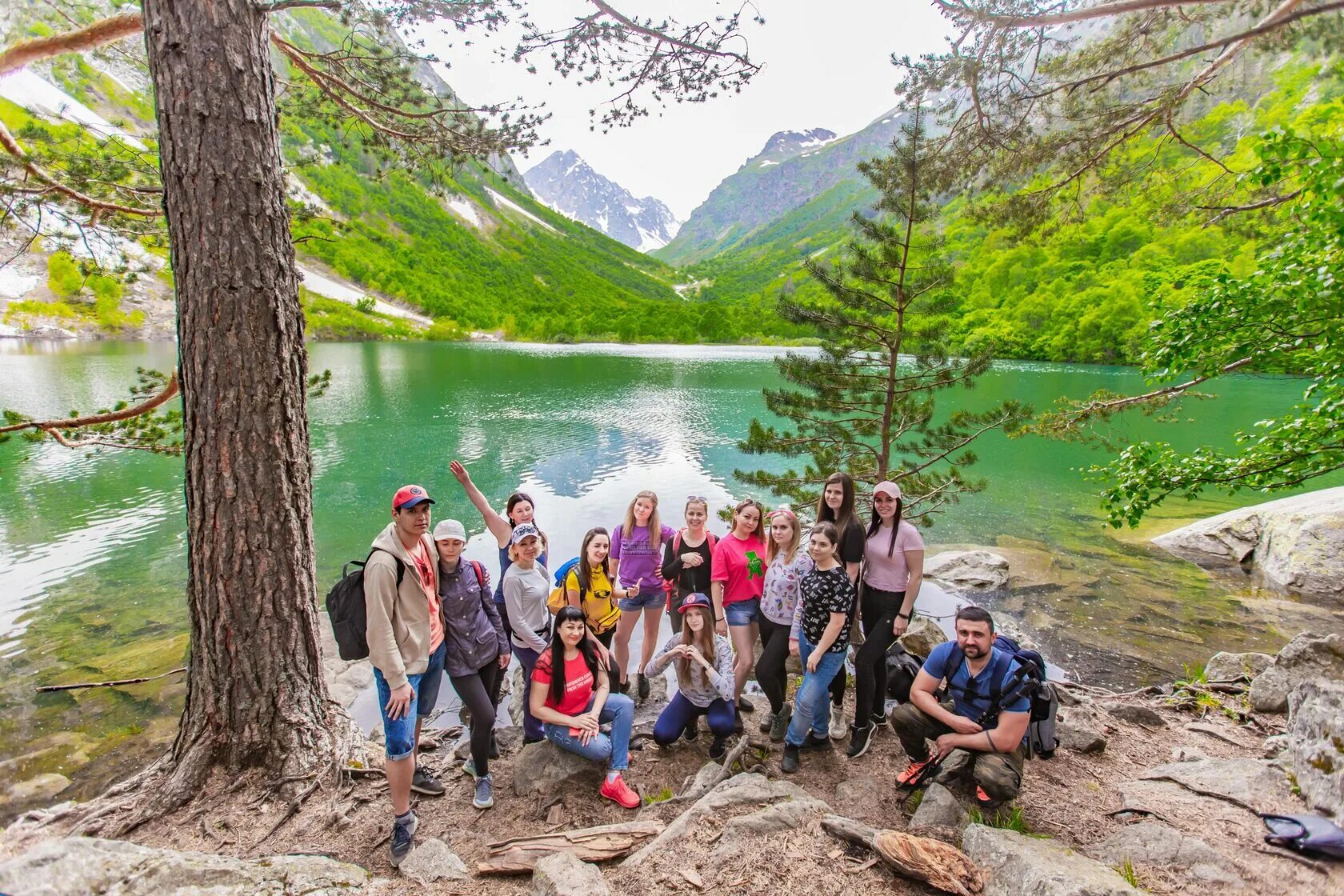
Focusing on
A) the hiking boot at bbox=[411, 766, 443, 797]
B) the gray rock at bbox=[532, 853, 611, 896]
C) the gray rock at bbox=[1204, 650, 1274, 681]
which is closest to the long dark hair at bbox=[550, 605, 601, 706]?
the hiking boot at bbox=[411, 766, 443, 797]

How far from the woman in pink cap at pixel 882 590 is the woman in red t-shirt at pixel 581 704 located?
5.36 feet

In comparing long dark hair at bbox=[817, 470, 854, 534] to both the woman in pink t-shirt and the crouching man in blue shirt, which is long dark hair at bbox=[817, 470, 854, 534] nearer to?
the woman in pink t-shirt

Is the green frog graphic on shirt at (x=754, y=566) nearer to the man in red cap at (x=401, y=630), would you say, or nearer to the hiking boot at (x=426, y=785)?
the man in red cap at (x=401, y=630)

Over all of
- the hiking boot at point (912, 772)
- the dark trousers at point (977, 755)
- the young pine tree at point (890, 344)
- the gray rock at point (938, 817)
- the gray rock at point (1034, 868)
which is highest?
the young pine tree at point (890, 344)

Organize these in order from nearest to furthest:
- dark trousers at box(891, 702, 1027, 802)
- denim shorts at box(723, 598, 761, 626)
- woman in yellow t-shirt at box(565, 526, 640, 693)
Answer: dark trousers at box(891, 702, 1027, 802) → woman in yellow t-shirt at box(565, 526, 640, 693) → denim shorts at box(723, 598, 761, 626)

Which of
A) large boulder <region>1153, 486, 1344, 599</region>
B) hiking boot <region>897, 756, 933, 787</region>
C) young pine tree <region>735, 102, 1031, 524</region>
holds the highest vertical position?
young pine tree <region>735, 102, 1031, 524</region>

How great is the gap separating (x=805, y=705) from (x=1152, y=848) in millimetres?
A: 1785

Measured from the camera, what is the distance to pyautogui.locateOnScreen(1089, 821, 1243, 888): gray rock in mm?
Result: 2250

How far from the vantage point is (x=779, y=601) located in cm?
399

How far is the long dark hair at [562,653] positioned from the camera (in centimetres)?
345

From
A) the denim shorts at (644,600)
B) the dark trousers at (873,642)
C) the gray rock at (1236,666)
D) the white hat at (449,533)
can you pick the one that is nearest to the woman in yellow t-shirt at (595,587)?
the denim shorts at (644,600)

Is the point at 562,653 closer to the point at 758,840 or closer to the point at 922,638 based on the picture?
the point at 758,840

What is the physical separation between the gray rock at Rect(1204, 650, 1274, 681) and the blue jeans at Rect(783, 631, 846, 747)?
4.40m

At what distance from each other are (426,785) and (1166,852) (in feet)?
12.7
